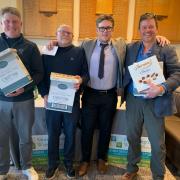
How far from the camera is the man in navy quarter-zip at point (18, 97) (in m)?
1.71

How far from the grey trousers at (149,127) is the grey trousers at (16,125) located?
79 cm

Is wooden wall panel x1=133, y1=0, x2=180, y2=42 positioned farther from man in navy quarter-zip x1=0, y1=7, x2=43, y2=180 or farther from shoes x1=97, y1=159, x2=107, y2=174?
man in navy quarter-zip x1=0, y1=7, x2=43, y2=180

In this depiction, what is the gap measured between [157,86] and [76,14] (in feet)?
6.44

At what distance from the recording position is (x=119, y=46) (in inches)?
79.1

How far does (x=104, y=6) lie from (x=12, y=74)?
1.93 m

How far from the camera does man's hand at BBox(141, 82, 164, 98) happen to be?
1688mm

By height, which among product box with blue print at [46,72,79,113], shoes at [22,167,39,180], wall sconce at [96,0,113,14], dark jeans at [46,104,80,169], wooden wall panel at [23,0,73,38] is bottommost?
shoes at [22,167,39,180]

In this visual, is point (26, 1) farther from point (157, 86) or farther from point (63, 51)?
point (157, 86)

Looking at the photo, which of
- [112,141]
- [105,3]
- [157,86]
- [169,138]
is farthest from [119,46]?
→ [105,3]

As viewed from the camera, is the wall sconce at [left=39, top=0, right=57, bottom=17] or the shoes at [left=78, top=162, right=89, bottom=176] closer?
the shoes at [left=78, top=162, right=89, bottom=176]

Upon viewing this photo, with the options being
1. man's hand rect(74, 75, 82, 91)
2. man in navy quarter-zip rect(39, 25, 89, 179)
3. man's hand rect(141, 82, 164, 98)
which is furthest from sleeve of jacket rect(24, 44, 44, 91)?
man's hand rect(141, 82, 164, 98)

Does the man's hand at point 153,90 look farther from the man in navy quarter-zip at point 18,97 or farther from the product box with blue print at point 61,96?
the man in navy quarter-zip at point 18,97

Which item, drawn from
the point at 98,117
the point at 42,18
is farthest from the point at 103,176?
the point at 42,18

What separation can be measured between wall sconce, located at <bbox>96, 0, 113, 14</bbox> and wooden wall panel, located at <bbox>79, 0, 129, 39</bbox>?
0.18 feet
